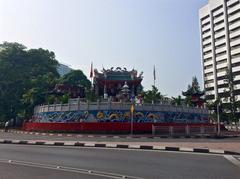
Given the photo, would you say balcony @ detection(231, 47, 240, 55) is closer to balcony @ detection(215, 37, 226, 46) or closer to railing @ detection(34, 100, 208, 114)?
balcony @ detection(215, 37, 226, 46)

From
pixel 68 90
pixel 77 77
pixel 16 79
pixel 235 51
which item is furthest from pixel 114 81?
pixel 235 51

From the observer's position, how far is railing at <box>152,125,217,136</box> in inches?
1131

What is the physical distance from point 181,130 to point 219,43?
7543 centimetres

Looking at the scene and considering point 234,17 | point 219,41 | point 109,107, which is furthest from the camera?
point 219,41

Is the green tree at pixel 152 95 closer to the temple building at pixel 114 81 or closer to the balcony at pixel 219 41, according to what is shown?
the temple building at pixel 114 81

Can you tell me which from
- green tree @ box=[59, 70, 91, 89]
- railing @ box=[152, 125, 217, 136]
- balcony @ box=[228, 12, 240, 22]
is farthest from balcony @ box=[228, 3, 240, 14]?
railing @ box=[152, 125, 217, 136]

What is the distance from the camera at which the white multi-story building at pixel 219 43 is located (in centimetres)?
8994

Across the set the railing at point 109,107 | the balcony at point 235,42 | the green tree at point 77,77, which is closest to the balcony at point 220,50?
the balcony at point 235,42

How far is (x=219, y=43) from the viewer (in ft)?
316

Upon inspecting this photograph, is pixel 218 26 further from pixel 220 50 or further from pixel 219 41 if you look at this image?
pixel 220 50

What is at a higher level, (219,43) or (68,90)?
(219,43)

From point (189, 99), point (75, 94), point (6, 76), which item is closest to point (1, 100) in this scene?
point (6, 76)

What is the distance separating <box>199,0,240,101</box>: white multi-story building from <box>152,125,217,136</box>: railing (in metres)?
62.0

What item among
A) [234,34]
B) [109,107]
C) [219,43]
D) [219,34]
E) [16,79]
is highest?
[219,34]
